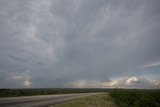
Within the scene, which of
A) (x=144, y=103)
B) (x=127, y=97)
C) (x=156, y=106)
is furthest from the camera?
(x=127, y=97)

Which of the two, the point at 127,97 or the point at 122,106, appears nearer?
the point at 122,106

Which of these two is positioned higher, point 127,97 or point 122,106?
point 127,97

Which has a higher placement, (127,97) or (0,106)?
(127,97)

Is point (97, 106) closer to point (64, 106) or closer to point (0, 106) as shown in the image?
point (64, 106)

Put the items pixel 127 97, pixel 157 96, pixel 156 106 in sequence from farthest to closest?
pixel 127 97 < pixel 157 96 < pixel 156 106

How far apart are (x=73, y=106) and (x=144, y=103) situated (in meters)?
8.20

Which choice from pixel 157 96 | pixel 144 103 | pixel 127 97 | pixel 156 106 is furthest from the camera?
pixel 127 97

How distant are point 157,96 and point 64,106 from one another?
1262cm

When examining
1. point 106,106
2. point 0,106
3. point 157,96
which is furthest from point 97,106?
point 0,106

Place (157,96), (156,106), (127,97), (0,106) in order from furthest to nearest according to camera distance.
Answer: (127,97) → (157,96) → (156,106) → (0,106)

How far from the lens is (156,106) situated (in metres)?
20.6

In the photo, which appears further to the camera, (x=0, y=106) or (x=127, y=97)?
(x=127, y=97)

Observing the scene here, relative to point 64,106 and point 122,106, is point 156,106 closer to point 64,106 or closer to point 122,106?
point 122,106

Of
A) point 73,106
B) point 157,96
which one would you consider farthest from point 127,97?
point 73,106
